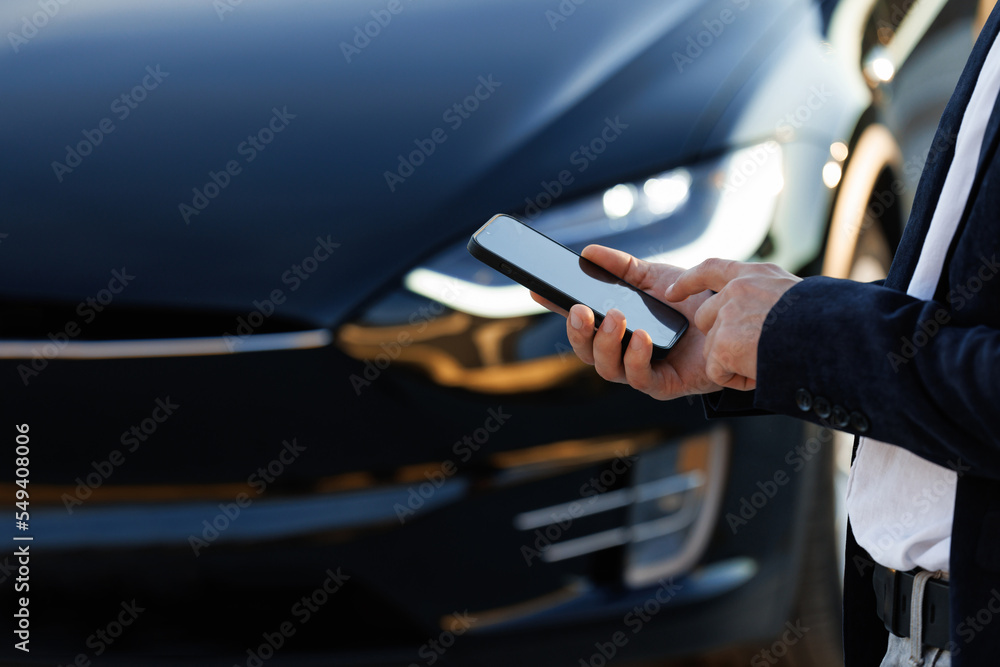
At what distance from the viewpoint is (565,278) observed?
4.11ft

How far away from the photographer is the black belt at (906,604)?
902mm

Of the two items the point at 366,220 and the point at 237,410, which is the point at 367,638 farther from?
the point at 366,220

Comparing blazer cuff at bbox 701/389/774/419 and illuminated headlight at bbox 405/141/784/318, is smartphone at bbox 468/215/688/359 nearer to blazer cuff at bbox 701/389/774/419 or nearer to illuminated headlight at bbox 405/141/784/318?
blazer cuff at bbox 701/389/774/419

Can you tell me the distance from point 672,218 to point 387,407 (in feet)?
1.85

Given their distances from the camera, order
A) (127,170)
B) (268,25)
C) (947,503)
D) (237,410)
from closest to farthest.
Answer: (947,503)
(237,410)
(127,170)
(268,25)

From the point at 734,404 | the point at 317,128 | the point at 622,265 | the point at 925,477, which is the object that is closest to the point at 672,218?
the point at 622,265

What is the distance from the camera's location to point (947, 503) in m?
0.89

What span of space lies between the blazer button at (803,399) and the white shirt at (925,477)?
14 centimetres

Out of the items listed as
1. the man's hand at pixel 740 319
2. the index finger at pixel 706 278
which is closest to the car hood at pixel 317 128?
the index finger at pixel 706 278

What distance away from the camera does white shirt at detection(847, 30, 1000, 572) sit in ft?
2.88

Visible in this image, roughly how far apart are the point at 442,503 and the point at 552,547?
0.63 feet

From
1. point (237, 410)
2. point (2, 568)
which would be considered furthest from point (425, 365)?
point (2, 568)

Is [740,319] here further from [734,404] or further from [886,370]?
[734,404]

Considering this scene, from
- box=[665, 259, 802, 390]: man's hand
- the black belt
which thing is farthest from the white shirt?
box=[665, 259, 802, 390]: man's hand
